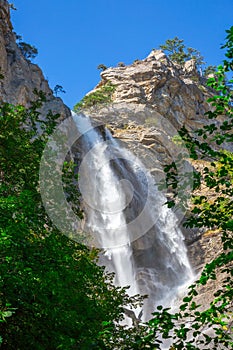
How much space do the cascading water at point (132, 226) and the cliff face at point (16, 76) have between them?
4.73 metres

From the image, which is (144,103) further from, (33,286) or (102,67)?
(33,286)

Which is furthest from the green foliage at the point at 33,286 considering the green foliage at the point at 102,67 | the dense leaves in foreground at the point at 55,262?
the green foliage at the point at 102,67

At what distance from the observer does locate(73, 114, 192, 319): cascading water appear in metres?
27.5

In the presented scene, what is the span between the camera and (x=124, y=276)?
26953 millimetres

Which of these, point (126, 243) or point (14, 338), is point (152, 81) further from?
point (14, 338)

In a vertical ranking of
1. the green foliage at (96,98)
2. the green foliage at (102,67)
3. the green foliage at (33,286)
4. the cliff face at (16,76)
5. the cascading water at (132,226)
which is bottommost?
the green foliage at (33,286)

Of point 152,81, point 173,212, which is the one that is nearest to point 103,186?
point 173,212

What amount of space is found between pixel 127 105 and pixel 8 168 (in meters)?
39.3

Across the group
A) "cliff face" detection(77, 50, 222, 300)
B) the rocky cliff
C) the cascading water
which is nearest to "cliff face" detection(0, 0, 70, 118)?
the rocky cliff

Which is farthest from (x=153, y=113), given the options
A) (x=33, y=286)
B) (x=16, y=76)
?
(x=33, y=286)

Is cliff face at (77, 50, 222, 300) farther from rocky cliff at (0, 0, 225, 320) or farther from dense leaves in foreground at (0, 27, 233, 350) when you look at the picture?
dense leaves in foreground at (0, 27, 233, 350)

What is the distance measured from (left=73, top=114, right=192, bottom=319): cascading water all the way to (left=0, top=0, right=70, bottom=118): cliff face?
473 cm

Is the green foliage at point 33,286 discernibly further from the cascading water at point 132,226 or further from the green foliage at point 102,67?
the green foliage at point 102,67

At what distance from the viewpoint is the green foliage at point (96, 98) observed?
150ft
